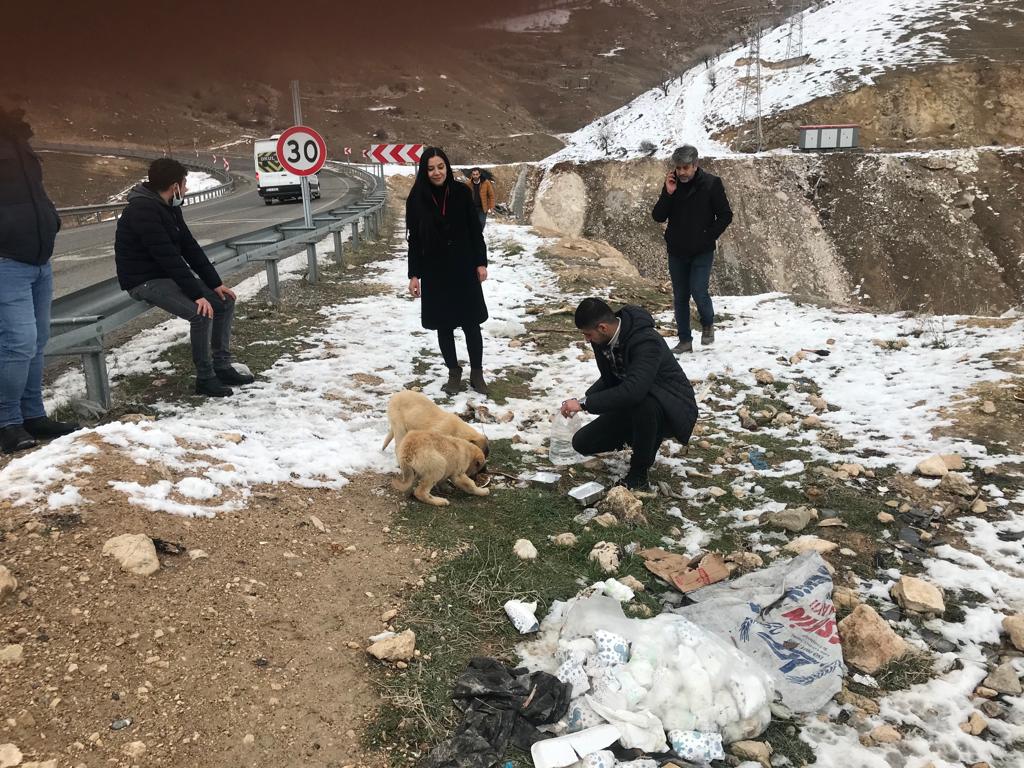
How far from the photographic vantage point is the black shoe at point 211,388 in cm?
534

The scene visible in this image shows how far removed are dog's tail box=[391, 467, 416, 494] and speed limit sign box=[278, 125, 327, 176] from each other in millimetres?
7242

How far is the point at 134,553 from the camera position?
2.82 m

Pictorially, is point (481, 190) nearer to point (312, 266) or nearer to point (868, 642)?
point (312, 266)

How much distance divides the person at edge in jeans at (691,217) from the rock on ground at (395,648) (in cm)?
492

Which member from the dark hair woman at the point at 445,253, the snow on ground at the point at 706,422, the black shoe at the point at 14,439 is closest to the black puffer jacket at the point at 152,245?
the snow on ground at the point at 706,422

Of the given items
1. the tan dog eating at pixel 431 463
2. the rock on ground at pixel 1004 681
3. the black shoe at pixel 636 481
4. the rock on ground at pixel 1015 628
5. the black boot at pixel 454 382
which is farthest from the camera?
the black boot at pixel 454 382

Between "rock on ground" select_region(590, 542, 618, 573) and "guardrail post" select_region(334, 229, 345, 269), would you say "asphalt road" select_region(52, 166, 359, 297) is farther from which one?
"rock on ground" select_region(590, 542, 618, 573)

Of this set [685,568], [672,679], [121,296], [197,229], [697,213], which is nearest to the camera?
[672,679]

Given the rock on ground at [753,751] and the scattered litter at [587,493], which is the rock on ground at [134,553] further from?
the rock on ground at [753,751]

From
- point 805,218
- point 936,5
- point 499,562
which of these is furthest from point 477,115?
point 499,562

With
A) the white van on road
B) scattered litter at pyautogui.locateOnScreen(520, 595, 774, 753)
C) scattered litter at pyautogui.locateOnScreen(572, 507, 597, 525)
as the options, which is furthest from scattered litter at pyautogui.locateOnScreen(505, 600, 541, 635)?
the white van on road

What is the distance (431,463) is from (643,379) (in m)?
1.46

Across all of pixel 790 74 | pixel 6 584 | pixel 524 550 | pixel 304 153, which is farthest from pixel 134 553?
pixel 790 74

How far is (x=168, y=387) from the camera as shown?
18.2 ft
